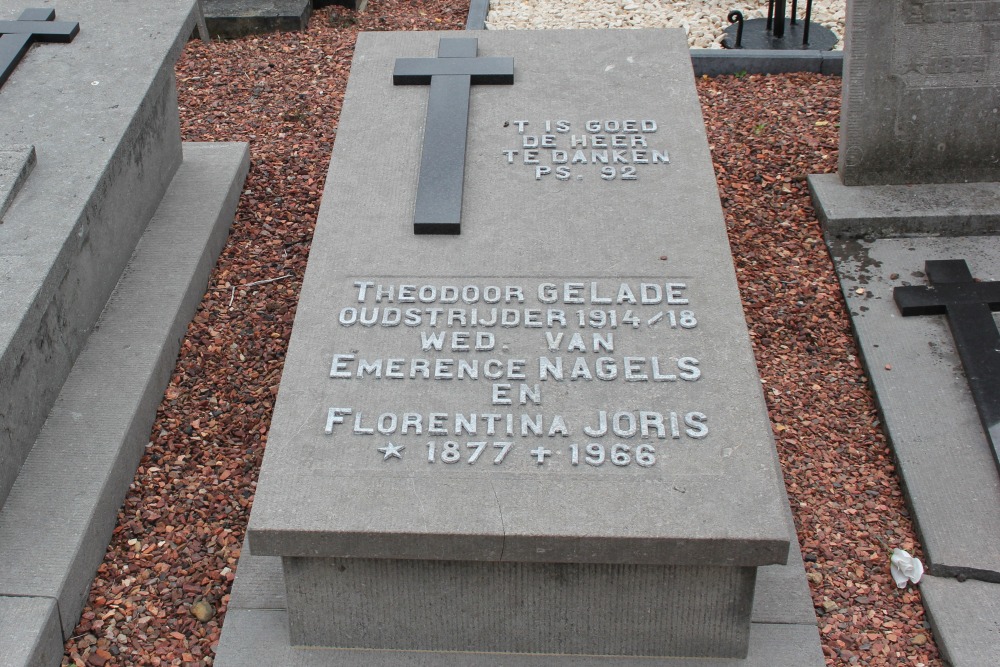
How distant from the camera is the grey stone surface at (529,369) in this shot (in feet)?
10.4

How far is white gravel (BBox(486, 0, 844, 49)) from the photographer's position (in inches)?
332

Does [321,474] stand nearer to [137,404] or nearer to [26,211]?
[137,404]

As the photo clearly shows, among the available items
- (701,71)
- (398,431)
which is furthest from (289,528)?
(701,71)

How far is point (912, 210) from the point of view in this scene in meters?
5.68

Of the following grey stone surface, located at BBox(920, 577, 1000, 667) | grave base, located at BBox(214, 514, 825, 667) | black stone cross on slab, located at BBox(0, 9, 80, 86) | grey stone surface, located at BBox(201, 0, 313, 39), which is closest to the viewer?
grave base, located at BBox(214, 514, 825, 667)

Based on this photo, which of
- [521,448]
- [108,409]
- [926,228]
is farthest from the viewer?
[926,228]

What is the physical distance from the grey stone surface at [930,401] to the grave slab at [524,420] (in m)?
1.00

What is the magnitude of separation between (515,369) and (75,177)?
217cm

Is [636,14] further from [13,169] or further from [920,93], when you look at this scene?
[13,169]

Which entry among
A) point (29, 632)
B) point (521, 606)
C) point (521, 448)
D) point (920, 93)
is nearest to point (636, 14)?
point (920, 93)

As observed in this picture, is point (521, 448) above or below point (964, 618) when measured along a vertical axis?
above

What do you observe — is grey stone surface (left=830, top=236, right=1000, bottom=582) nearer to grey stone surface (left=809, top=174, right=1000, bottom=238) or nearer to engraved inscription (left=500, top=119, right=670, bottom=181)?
grey stone surface (left=809, top=174, right=1000, bottom=238)

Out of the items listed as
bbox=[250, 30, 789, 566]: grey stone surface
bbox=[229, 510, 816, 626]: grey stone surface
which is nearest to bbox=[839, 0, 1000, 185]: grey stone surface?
bbox=[250, 30, 789, 566]: grey stone surface

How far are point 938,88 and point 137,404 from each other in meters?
4.36
